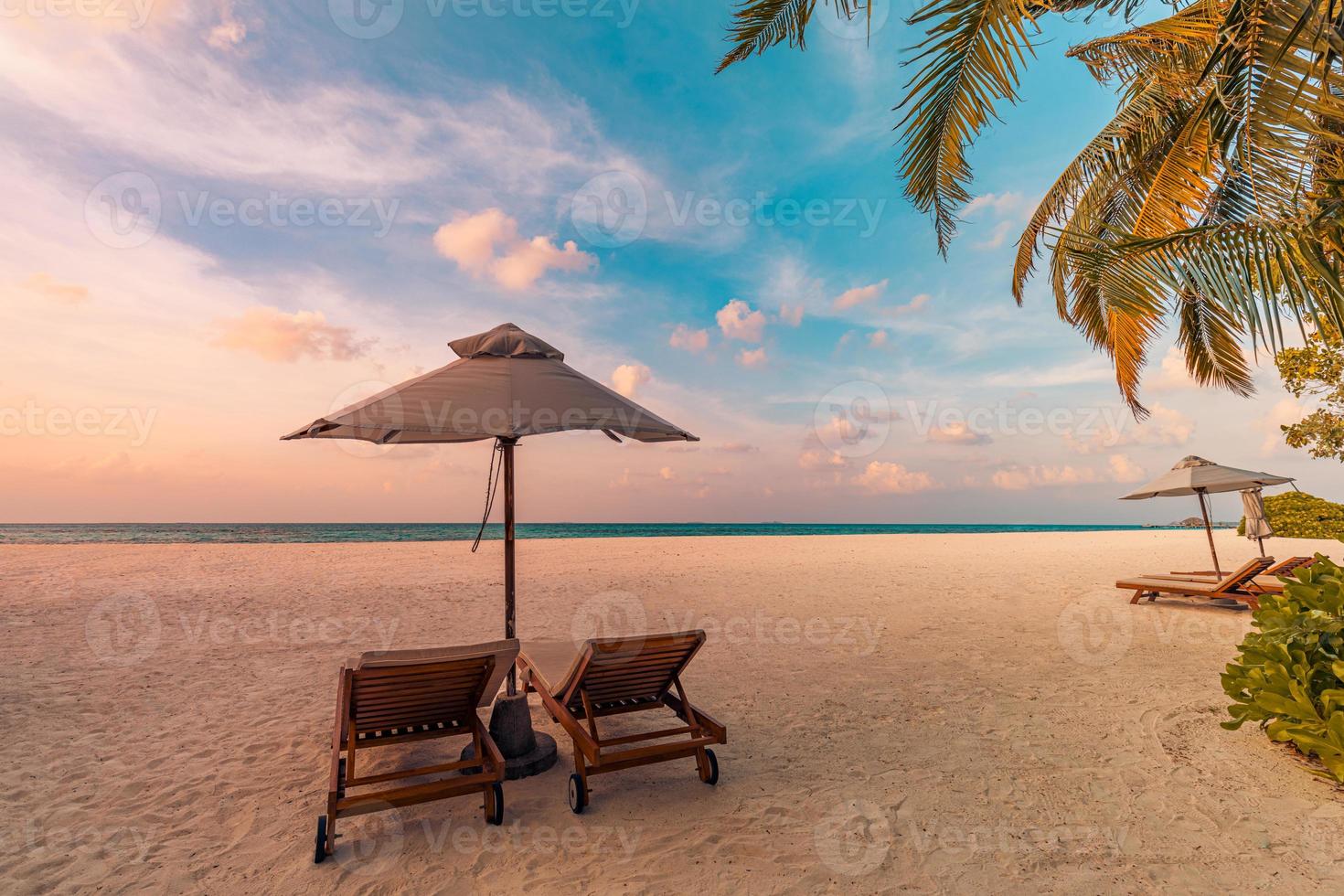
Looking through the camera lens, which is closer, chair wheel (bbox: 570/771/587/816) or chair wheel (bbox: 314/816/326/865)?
chair wheel (bbox: 314/816/326/865)

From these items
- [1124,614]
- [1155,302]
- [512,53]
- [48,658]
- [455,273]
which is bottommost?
[1124,614]

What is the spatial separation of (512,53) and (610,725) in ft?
35.7

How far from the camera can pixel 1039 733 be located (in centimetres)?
423

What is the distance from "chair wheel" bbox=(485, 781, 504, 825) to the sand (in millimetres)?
78

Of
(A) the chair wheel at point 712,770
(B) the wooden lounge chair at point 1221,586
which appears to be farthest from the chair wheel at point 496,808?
(B) the wooden lounge chair at point 1221,586

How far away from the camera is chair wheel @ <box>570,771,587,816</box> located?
3178mm

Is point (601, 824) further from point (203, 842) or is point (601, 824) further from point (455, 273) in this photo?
point (455, 273)

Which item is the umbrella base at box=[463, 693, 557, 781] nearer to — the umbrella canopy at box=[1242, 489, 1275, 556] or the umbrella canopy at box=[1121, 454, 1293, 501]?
the umbrella canopy at box=[1121, 454, 1293, 501]

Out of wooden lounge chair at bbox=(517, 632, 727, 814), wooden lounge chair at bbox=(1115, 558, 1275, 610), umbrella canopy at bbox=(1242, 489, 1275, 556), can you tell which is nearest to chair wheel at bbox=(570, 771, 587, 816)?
wooden lounge chair at bbox=(517, 632, 727, 814)

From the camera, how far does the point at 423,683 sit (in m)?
3.23

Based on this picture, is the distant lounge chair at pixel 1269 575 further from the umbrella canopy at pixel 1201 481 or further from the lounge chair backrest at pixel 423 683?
the lounge chair backrest at pixel 423 683

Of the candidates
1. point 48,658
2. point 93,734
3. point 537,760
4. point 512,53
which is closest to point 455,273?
point 512,53

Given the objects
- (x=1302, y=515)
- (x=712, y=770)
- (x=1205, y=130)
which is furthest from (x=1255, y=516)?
(x=712, y=770)

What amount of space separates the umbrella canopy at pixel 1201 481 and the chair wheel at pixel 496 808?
1099cm
